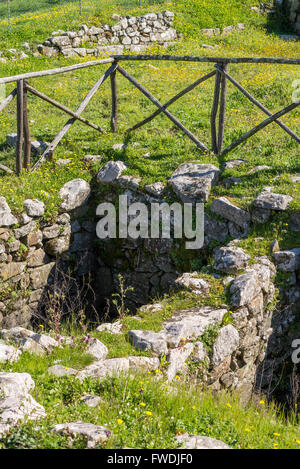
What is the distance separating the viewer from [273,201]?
736cm

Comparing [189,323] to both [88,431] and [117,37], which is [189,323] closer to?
[88,431]

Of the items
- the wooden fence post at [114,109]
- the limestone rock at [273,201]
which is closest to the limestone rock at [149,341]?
the limestone rock at [273,201]

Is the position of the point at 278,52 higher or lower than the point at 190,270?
higher

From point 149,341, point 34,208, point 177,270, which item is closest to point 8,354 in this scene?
point 149,341

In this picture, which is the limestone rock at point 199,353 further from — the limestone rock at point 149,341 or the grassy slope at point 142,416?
the grassy slope at point 142,416

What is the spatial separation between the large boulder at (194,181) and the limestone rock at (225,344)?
2663 millimetres

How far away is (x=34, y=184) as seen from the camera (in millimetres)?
8312

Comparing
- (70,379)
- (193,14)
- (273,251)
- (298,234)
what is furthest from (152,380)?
(193,14)

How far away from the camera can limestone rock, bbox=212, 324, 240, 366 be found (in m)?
5.71

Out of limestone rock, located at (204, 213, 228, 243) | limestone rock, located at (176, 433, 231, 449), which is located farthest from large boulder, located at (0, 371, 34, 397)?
limestone rock, located at (204, 213, 228, 243)

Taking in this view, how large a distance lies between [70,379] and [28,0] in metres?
25.6

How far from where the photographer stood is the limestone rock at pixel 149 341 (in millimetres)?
5262

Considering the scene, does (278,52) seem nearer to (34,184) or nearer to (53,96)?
(53,96)

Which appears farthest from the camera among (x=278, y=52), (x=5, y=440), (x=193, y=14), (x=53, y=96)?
(x=193, y=14)
